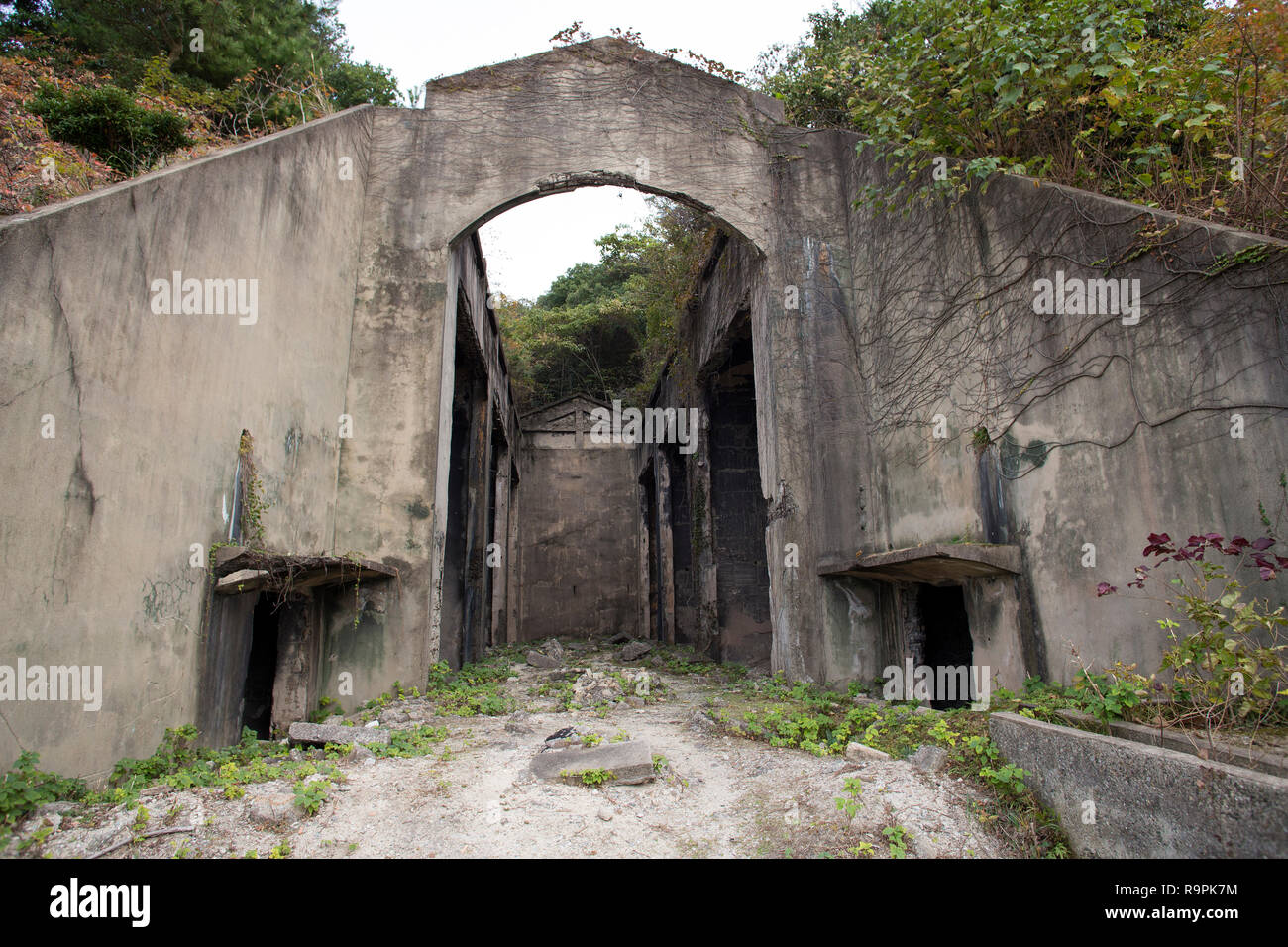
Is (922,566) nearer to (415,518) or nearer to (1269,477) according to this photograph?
(1269,477)

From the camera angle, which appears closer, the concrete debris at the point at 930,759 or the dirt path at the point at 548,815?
the dirt path at the point at 548,815

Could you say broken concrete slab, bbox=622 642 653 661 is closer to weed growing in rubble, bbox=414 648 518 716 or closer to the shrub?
weed growing in rubble, bbox=414 648 518 716

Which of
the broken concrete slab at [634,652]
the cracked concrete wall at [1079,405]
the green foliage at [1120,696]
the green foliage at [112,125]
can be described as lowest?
the broken concrete slab at [634,652]

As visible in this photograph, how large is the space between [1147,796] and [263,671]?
23.5ft

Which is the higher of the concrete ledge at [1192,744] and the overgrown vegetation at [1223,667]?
the overgrown vegetation at [1223,667]

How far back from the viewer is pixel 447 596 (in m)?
11.3

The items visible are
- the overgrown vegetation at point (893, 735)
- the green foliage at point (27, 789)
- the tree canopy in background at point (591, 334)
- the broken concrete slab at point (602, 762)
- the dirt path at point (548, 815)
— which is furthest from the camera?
the tree canopy in background at point (591, 334)

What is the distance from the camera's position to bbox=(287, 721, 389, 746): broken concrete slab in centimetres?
538

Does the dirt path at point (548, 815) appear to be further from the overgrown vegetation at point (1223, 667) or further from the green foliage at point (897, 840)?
the overgrown vegetation at point (1223, 667)

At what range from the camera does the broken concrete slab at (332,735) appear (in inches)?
212

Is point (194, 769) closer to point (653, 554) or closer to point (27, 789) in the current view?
point (27, 789)

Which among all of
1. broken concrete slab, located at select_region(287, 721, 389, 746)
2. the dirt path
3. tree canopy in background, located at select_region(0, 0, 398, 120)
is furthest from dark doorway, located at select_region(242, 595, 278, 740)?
tree canopy in background, located at select_region(0, 0, 398, 120)

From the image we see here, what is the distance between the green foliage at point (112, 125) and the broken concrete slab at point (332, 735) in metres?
5.63

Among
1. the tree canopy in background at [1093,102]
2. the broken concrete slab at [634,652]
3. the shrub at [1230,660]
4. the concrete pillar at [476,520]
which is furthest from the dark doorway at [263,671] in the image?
the tree canopy in background at [1093,102]
